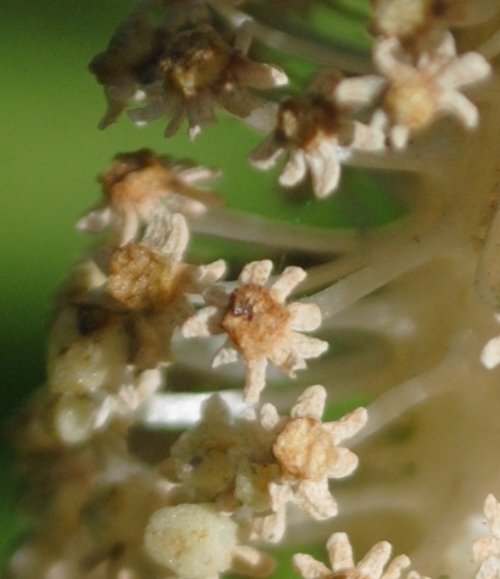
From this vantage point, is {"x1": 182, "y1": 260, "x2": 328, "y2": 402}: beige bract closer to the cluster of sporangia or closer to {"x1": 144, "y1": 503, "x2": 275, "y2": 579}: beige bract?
the cluster of sporangia

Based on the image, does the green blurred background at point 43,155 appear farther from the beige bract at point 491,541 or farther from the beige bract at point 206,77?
the beige bract at point 491,541

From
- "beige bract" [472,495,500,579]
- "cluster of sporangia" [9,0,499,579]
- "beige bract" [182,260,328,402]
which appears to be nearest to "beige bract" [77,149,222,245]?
"cluster of sporangia" [9,0,499,579]

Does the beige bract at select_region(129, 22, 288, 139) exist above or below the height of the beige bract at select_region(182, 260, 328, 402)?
above

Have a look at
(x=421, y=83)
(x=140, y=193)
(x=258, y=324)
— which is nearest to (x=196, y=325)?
(x=258, y=324)

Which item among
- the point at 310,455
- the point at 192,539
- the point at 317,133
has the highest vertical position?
the point at 317,133

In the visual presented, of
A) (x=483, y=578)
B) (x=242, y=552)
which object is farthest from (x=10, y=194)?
(x=483, y=578)

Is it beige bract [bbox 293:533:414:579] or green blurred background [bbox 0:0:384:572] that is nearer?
beige bract [bbox 293:533:414:579]

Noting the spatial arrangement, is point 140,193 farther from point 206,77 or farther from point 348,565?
point 348,565
